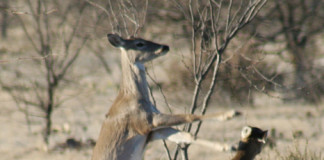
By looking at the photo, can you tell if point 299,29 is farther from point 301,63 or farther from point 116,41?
point 116,41

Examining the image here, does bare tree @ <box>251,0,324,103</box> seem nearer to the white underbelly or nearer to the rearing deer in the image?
the rearing deer

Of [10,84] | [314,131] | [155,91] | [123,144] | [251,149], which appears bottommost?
[10,84]

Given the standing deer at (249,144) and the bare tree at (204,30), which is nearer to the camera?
the standing deer at (249,144)

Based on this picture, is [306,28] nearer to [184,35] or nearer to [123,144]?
[184,35]

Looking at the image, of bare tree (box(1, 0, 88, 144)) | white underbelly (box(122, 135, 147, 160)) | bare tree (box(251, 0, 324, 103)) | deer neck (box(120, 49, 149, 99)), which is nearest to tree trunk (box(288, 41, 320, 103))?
bare tree (box(251, 0, 324, 103))

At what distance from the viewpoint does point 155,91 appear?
15.5 m

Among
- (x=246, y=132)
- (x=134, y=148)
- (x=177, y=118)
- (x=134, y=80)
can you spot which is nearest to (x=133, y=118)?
(x=134, y=148)

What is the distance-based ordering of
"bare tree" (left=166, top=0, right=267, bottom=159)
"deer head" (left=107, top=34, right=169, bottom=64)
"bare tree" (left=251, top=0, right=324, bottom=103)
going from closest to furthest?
"deer head" (left=107, top=34, right=169, bottom=64)
"bare tree" (left=166, top=0, right=267, bottom=159)
"bare tree" (left=251, top=0, right=324, bottom=103)

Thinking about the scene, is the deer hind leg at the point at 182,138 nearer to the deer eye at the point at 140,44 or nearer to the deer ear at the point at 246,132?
the deer ear at the point at 246,132

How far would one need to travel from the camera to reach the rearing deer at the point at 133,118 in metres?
5.25

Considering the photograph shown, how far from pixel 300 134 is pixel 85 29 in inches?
247

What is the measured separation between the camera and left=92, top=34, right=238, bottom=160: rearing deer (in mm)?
5254

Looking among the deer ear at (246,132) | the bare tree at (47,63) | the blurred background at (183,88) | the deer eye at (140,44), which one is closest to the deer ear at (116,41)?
the deer eye at (140,44)

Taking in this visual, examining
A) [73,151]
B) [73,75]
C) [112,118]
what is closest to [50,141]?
[73,151]
